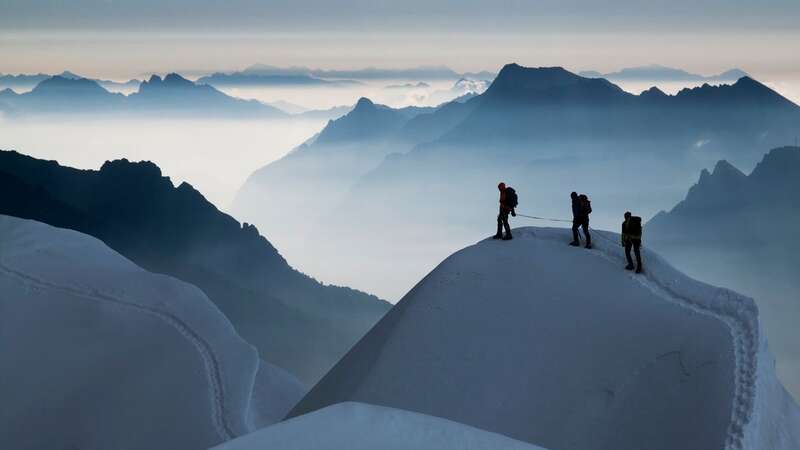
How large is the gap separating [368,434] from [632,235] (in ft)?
50.2

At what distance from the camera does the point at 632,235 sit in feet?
88.3

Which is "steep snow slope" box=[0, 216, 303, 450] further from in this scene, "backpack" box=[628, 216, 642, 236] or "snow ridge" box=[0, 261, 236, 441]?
"backpack" box=[628, 216, 642, 236]

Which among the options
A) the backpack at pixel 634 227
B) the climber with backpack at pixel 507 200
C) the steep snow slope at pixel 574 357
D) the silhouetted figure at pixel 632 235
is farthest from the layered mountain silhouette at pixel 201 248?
the backpack at pixel 634 227

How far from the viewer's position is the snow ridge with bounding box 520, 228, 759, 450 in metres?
20.6

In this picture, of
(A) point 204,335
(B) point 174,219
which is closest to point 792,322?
(B) point 174,219

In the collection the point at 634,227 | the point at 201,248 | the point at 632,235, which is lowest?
the point at 201,248

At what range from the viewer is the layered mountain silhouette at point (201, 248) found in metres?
160

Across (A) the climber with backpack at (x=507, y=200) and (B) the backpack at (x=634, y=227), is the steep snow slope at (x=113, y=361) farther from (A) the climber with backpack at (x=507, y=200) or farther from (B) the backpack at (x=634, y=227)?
(B) the backpack at (x=634, y=227)

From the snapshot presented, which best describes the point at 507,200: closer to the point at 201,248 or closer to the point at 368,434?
the point at 368,434

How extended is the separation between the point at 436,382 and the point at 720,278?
18342cm

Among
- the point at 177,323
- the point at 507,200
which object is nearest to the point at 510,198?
the point at 507,200

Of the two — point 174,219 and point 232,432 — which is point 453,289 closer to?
point 232,432

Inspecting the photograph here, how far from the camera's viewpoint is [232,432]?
3531 cm

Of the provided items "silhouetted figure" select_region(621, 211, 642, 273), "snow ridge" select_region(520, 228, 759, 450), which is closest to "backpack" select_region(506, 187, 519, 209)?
"snow ridge" select_region(520, 228, 759, 450)
